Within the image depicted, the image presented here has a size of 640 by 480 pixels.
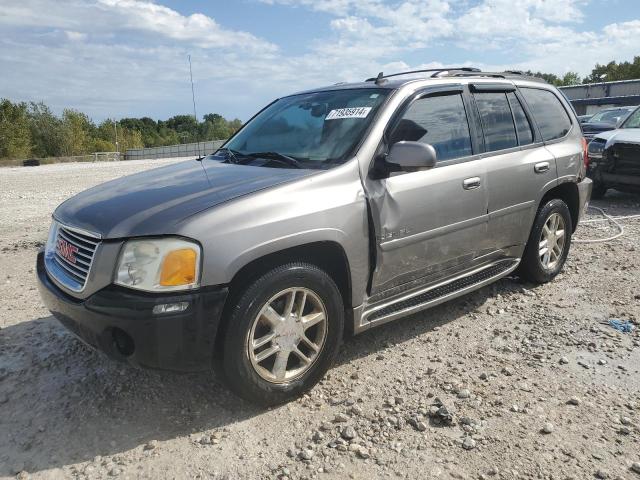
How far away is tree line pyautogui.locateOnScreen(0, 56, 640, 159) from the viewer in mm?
57188

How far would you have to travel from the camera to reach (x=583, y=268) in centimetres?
541

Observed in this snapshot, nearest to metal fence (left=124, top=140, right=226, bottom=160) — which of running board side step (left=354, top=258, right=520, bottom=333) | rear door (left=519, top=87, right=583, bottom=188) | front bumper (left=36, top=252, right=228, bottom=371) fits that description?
rear door (left=519, top=87, right=583, bottom=188)

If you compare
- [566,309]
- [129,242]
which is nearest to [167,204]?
[129,242]

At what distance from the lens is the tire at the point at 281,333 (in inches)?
107

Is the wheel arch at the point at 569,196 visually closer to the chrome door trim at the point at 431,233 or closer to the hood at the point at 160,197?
the chrome door trim at the point at 431,233

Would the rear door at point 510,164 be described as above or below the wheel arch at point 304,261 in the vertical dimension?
above

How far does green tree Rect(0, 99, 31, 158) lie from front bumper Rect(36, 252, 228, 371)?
205ft

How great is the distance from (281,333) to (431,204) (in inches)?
53.4

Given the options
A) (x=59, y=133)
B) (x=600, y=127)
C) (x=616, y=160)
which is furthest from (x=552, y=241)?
(x=59, y=133)

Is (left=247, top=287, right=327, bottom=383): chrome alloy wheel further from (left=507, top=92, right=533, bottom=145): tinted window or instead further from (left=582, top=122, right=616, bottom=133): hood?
(left=582, top=122, right=616, bottom=133): hood

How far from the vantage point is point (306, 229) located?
9.47 ft

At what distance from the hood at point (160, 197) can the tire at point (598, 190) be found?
7.75 metres

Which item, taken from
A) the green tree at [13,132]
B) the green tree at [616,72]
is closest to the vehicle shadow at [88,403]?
the green tree at [13,132]

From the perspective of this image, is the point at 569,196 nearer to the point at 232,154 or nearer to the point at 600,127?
the point at 232,154
